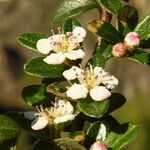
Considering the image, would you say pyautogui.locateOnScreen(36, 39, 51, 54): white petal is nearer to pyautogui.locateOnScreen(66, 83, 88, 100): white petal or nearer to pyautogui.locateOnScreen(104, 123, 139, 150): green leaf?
pyautogui.locateOnScreen(66, 83, 88, 100): white petal

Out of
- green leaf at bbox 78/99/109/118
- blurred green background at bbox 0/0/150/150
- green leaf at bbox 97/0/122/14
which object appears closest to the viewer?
green leaf at bbox 78/99/109/118

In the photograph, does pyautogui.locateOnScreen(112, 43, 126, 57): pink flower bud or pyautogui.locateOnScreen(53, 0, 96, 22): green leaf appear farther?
pyautogui.locateOnScreen(53, 0, 96, 22): green leaf

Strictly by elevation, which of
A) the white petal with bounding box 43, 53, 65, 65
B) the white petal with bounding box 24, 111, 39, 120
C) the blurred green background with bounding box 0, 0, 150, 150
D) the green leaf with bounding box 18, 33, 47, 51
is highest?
the white petal with bounding box 43, 53, 65, 65

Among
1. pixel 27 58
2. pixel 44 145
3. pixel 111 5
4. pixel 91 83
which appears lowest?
pixel 27 58

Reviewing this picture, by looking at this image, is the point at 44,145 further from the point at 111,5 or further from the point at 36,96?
the point at 111,5

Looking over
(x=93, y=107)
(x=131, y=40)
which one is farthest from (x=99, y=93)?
(x=131, y=40)

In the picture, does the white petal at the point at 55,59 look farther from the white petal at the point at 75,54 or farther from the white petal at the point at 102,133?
the white petal at the point at 102,133

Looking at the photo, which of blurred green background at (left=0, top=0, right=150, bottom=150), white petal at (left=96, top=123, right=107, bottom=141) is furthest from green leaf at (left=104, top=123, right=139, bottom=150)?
blurred green background at (left=0, top=0, right=150, bottom=150)
